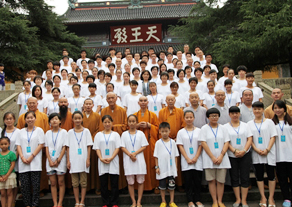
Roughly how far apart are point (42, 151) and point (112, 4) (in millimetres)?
18238

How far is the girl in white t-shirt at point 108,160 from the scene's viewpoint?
441 cm

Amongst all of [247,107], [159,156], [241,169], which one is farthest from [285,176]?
[159,156]

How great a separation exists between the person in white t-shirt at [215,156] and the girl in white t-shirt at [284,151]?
888 millimetres

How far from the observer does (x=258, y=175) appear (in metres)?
4.38

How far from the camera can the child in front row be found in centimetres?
438

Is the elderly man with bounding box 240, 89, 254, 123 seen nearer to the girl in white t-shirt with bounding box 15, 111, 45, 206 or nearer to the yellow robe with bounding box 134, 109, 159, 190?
the yellow robe with bounding box 134, 109, 159, 190

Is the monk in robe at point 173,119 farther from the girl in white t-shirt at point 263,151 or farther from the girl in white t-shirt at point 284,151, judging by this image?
the girl in white t-shirt at point 284,151

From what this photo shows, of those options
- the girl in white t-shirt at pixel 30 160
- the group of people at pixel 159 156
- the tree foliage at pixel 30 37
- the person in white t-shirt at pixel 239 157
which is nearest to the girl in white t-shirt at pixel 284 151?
the group of people at pixel 159 156

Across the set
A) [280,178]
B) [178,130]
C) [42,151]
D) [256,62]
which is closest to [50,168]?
[42,151]

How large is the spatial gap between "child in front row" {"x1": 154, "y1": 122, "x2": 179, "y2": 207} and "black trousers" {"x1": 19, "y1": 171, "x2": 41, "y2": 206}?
2.07 metres

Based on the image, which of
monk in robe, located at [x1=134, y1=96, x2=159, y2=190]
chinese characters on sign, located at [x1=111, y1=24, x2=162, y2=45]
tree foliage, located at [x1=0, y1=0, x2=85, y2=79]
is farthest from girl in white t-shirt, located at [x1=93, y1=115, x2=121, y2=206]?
chinese characters on sign, located at [x1=111, y1=24, x2=162, y2=45]

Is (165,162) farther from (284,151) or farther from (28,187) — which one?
(28,187)

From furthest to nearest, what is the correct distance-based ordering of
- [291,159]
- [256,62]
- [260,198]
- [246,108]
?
[256,62]
[246,108]
[260,198]
[291,159]

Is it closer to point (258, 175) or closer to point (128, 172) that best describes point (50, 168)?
point (128, 172)
